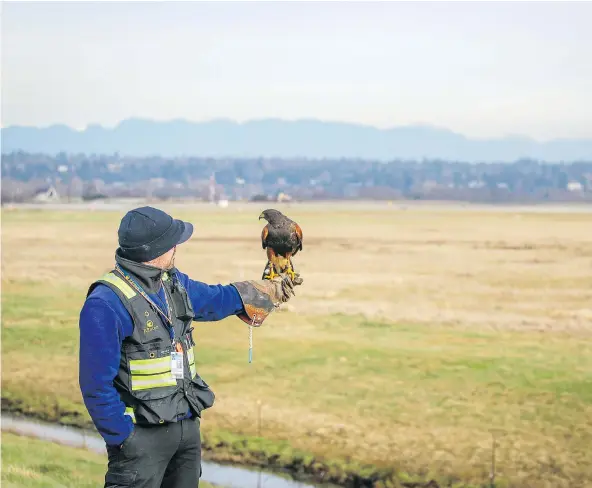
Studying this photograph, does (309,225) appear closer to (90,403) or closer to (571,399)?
(571,399)

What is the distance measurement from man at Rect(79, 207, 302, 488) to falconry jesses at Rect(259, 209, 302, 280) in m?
0.75

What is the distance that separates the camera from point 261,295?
6.15m

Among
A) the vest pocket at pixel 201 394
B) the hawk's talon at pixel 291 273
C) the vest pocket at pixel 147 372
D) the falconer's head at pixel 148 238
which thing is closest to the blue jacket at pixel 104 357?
the vest pocket at pixel 147 372

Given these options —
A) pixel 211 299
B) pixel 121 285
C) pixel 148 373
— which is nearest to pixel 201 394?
pixel 148 373

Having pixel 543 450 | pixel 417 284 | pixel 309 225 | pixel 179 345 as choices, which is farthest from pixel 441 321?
pixel 309 225

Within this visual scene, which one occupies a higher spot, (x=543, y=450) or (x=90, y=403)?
(x=90, y=403)

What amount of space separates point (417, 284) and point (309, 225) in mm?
39337

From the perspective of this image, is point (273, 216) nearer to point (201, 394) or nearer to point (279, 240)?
point (279, 240)

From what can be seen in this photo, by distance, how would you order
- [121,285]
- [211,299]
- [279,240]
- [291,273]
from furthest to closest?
[291,273] → [279,240] → [211,299] → [121,285]

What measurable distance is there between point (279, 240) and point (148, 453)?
5.54 feet

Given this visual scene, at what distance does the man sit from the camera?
16.9ft

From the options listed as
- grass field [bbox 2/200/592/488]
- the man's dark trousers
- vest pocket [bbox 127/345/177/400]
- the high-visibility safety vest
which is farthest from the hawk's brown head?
grass field [bbox 2/200/592/488]

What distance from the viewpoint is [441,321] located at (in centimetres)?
2516

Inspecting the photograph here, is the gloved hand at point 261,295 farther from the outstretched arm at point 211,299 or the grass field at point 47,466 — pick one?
the grass field at point 47,466
